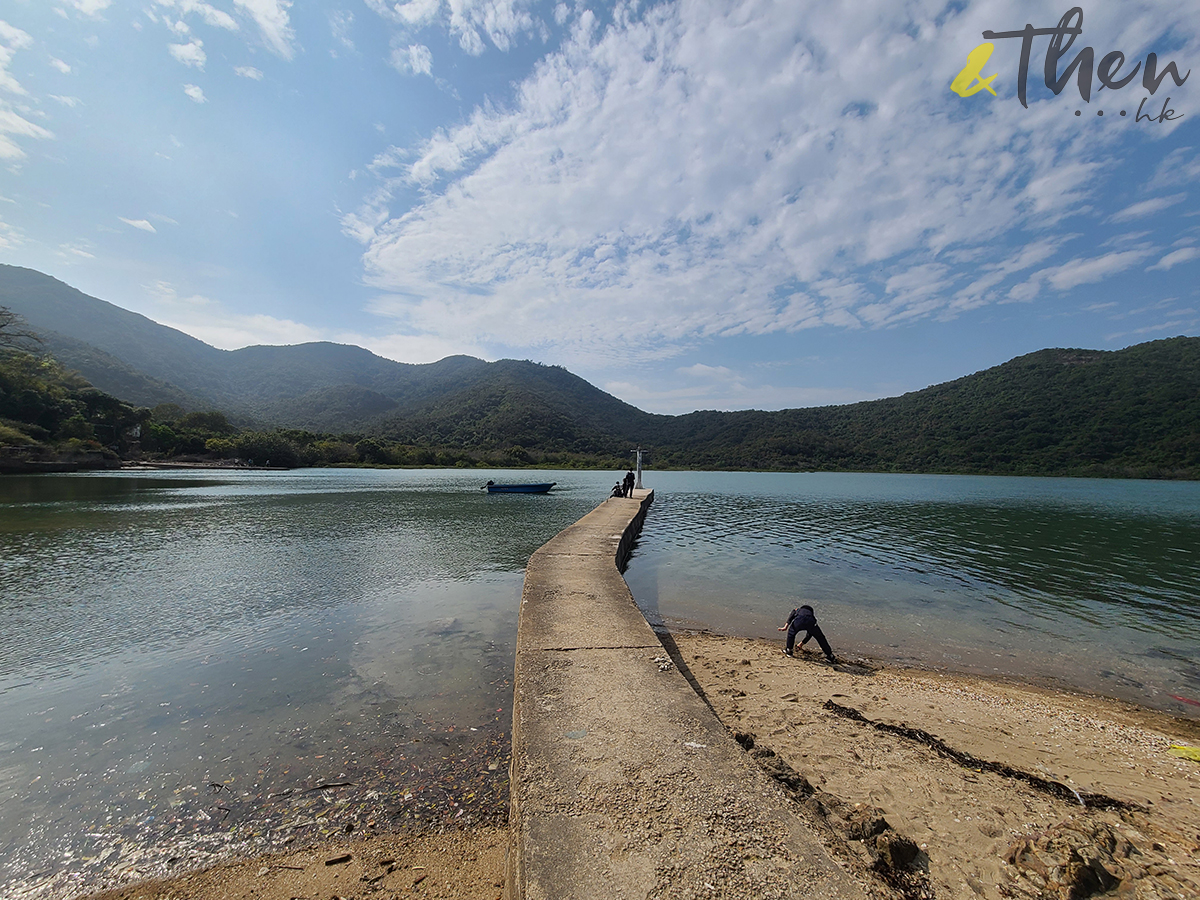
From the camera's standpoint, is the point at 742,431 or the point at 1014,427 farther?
the point at 742,431

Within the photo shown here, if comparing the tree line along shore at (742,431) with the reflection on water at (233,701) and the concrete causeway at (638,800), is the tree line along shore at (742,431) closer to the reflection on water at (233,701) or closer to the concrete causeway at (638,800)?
the reflection on water at (233,701)

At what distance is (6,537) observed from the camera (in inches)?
597

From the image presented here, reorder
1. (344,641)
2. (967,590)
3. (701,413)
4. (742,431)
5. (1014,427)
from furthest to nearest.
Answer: (701,413), (742,431), (1014,427), (967,590), (344,641)

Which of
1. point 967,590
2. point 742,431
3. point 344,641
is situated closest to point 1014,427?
point 742,431

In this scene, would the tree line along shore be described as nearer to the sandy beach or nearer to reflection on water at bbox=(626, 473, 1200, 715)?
reflection on water at bbox=(626, 473, 1200, 715)

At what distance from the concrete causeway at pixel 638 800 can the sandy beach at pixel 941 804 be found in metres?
0.51

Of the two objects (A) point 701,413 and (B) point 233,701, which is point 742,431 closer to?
(A) point 701,413

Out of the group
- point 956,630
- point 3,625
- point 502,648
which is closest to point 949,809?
point 502,648

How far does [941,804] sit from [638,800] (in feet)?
8.51

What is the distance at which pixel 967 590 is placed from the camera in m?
11.7

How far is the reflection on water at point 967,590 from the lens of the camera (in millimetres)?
7773

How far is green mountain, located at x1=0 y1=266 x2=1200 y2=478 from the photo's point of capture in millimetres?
75312

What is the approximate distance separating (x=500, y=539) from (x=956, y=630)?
13414 mm

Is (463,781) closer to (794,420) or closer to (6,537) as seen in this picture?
A: (6,537)
